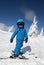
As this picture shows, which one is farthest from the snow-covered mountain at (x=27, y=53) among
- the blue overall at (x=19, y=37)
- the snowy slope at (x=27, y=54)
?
the blue overall at (x=19, y=37)

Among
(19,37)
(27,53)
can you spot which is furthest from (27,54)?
(19,37)

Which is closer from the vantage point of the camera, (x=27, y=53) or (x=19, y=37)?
(x=19, y=37)

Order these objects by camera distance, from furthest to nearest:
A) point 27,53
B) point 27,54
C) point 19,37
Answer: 1. point 27,53
2. point 27,54
3. point 19,37

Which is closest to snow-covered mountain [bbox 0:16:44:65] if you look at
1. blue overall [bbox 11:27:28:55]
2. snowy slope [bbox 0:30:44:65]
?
snowy slope [bbox 0:30:44:65]

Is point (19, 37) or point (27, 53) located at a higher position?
point (19, 37)

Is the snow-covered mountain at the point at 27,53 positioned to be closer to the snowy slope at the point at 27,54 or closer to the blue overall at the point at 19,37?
the snowy slope at the point at 27,54

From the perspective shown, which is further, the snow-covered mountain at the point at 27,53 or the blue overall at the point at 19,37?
the blue overall at the point at 19,37

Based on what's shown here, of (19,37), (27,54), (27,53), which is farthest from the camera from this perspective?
(27,53)

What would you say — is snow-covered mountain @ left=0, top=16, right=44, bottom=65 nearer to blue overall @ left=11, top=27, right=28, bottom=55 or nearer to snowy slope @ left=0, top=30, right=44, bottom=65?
snowy slope @ left=0, top=30, right=44, bottom=65

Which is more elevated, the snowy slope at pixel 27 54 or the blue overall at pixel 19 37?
the blue overall at pixel 19 37

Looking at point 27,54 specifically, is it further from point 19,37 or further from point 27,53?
point 19,37

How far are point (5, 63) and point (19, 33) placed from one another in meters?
2.61

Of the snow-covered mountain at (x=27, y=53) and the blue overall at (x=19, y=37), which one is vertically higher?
the blue overall at (x=19, y=37)

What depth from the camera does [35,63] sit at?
311 inches
